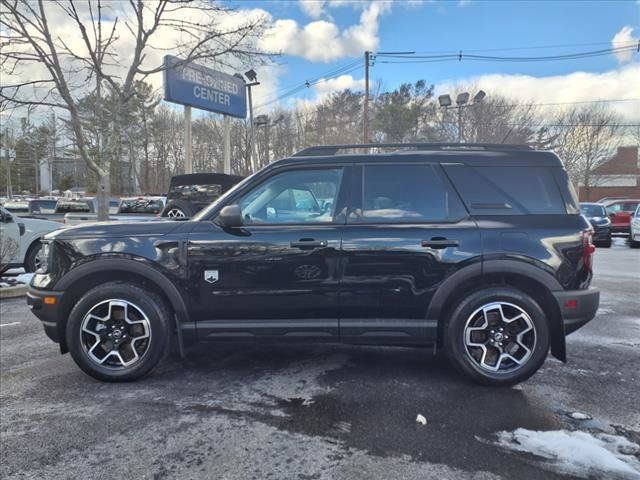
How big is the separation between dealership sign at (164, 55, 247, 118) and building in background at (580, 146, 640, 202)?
128ft

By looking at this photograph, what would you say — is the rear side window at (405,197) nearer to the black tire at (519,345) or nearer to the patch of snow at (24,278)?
the black tire at (519,345)

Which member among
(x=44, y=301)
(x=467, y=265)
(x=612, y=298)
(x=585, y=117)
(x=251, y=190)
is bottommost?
(x=612, y=298)

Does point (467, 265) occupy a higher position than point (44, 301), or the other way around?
point (467, 265)

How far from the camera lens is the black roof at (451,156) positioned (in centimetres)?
381

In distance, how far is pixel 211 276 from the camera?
3.68 metres

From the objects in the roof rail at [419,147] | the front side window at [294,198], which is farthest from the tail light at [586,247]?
the front side window at [294,198]

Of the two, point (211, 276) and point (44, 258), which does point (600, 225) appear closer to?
point (211, 276)

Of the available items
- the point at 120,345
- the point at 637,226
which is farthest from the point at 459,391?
the point at 637,226

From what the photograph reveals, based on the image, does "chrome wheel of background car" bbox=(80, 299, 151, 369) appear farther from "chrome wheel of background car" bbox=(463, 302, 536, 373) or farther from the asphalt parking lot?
"chrome wheel of background car" bbox=(463, 302, 536, 373)

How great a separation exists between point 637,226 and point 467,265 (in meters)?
14.8

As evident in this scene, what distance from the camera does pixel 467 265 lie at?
11.9 ft

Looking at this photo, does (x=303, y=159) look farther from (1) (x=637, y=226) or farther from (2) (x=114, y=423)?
(1) (x=637, y=226)

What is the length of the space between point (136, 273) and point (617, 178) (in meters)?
53.3

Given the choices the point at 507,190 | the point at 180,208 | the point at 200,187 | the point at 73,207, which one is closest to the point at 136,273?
the point at 507,190
